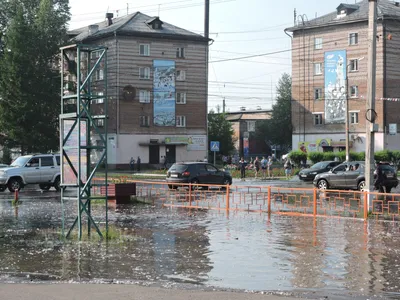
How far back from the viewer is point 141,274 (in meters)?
11.0

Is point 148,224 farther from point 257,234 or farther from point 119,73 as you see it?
point 119,73

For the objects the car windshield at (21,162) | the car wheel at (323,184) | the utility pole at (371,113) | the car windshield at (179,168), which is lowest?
the car wheel at (323,184)

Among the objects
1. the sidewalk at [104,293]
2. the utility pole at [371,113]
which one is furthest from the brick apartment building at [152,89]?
the sidewalk at [104,293]

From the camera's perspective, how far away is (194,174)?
35.5m

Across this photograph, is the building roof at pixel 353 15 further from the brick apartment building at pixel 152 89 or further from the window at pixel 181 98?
the window at pixel 181 98

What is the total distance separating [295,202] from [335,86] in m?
48.0

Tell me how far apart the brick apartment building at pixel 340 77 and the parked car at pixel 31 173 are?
1500 inches

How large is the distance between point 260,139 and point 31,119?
158 feet

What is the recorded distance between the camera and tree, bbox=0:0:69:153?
60406mm

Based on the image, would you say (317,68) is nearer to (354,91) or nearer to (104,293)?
(354,91)

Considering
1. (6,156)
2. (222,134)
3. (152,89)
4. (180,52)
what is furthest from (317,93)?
(6,156)

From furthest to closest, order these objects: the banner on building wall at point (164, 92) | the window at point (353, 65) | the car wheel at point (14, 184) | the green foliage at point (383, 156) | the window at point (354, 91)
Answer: the banner on building wall at point (164, 92)
the window at point (354, 91)
the window at point (353, 65)
the green foliage at point (383, 156)
the car wheel at point (14, 184)

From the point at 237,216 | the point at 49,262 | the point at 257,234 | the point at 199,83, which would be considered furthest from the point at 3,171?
the point at 199,83

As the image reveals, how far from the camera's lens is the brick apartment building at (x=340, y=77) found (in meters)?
66.1
